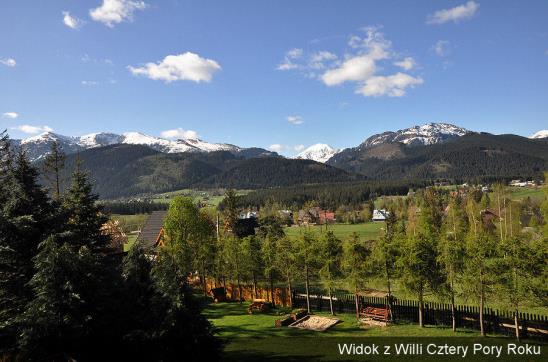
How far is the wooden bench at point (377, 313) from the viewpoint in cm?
2998

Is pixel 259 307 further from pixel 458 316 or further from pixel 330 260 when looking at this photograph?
pixel 458 316

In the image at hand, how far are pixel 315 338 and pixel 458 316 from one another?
431 inches

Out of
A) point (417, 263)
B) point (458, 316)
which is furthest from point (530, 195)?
point (417, 263)

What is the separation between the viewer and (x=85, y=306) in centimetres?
1563

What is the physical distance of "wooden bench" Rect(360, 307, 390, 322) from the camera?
2998 cm

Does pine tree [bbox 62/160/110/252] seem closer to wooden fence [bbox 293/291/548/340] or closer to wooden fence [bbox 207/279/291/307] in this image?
wooden fence [bbox 207/279/291/307]

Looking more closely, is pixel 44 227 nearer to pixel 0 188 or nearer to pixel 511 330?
pixel 0 188

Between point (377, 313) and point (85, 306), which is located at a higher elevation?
point (85, 306)

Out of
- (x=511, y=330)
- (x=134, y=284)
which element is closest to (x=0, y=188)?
(x=134, y=284)

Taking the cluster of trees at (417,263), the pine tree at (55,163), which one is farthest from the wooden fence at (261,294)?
the pine tree at (55,163)

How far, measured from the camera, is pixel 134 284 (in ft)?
57.6

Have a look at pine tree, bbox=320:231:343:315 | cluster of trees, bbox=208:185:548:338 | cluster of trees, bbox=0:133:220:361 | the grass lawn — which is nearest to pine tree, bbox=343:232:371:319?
cluster of trees, bbox=208:185:548:338

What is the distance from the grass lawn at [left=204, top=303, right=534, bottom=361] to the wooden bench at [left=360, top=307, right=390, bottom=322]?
0.97m

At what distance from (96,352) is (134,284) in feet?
9.84
